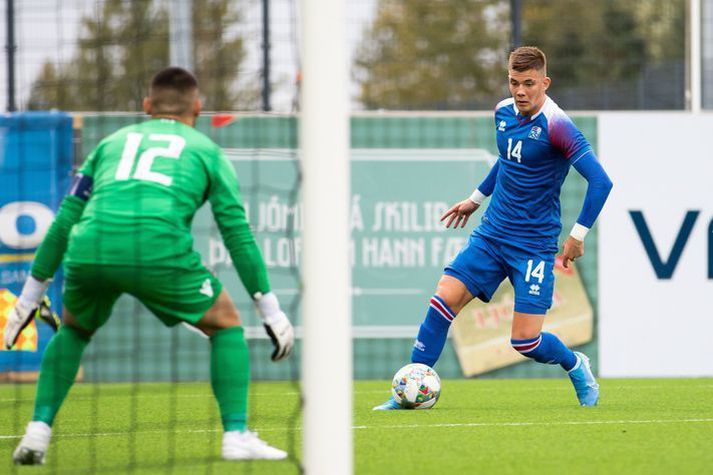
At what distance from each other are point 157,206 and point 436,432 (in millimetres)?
2087

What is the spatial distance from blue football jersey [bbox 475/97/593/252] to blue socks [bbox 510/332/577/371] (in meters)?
0.56

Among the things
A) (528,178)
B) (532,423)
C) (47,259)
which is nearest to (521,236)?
(528,178)

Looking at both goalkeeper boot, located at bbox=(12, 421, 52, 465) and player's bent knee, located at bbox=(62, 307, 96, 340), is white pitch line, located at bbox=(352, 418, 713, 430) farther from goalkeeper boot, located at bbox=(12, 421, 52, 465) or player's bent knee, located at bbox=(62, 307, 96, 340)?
goalkeeper boot, located at bbox=(12, 421, 52, 465)

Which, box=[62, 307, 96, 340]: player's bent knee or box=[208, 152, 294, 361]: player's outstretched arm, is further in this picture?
box=[62, 307, 96, 340]: player's bent knee

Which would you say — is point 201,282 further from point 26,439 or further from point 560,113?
point 560,113

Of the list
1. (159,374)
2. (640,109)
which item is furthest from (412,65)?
(159,374)

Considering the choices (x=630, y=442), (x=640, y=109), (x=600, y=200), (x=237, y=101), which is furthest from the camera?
(x=237, y=101)

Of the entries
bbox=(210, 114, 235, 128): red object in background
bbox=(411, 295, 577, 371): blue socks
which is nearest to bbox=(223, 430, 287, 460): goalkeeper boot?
bbox=(411, 295, 577, 371): blue socks

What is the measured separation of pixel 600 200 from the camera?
297 inches

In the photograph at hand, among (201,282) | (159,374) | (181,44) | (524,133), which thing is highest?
(181,44)

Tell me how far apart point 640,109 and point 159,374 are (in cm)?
527

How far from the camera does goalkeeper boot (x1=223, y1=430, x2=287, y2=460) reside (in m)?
5.58

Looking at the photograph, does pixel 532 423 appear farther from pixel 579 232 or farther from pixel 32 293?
pixel 32 293

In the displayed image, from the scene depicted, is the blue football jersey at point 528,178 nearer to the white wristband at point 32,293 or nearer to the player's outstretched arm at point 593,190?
the player's outstretched arm at point 593,190
